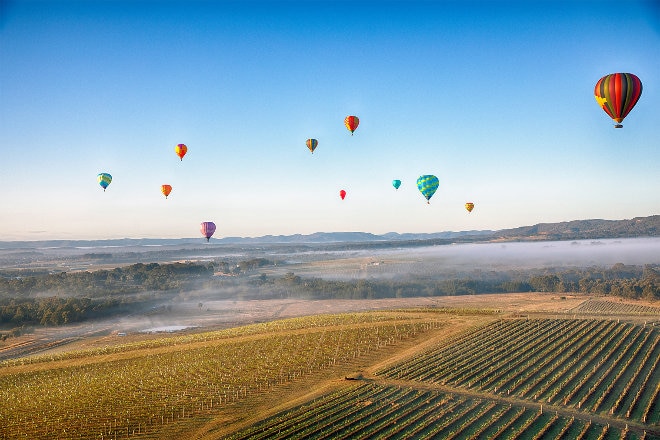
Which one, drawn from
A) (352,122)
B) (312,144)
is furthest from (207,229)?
(352,122)

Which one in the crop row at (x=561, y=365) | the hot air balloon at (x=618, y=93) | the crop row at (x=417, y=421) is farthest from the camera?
the hot air balloon at (x=618, y=93)

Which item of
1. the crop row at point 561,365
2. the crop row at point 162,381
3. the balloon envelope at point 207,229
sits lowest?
the crop row at point 162,381

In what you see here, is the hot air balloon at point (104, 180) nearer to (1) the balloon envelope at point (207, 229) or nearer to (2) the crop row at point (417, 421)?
(1) the balloon envelope at point (207, 229)

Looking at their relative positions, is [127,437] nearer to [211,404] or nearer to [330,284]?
[211,404]

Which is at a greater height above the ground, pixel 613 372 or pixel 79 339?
pixel 613 372

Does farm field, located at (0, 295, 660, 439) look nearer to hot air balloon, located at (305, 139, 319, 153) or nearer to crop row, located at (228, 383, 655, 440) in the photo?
crop row, located at (228, 383, 655, 440)

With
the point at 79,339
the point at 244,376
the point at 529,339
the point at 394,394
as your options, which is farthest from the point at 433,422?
the point at 79,339

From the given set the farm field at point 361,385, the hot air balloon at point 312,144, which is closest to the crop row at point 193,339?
the farm field at point 361,385

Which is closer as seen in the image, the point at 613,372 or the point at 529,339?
the point at 613,372
